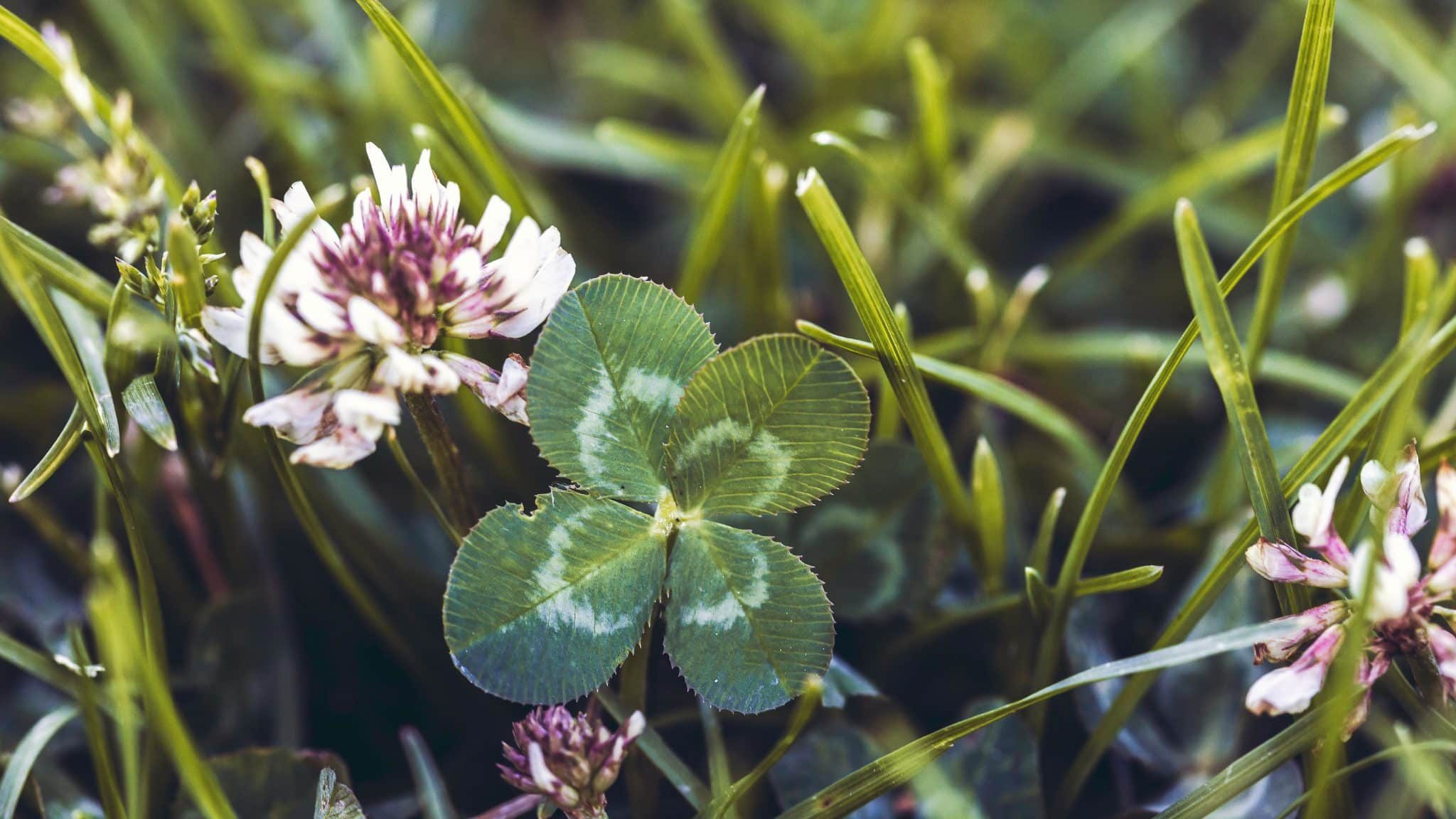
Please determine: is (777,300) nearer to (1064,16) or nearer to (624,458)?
(624,458)

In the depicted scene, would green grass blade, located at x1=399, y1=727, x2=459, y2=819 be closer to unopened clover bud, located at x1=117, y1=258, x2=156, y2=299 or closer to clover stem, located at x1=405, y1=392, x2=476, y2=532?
clover stem, located at x1=405, y1=392, x2=476, y2=532

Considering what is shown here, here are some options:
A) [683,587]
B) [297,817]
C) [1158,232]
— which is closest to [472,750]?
[297,817]

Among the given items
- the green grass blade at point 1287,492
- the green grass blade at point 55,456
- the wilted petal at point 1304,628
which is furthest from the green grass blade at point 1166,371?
the green grass blade at point 55,456

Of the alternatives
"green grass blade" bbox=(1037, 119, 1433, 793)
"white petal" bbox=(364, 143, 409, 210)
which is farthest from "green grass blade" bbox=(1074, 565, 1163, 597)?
"white petal" bbox=(364, 143, 409, 210)

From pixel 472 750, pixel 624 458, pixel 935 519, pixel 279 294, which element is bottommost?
pixel 472 750

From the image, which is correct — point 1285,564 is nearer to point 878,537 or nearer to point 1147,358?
point 878,537

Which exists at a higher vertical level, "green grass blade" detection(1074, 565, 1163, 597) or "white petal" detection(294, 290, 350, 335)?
"white petal" detection(294, 290, 350, 335)

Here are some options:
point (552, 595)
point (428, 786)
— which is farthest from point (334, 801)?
point (552, 595)
